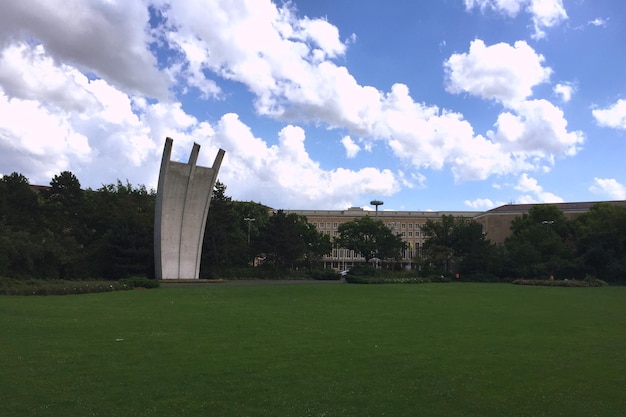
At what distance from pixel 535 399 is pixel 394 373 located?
2.10m

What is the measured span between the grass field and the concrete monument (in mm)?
19269

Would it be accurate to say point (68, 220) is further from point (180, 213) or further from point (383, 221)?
point (383, 221)

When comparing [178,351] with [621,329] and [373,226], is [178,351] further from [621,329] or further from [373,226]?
[373,226]

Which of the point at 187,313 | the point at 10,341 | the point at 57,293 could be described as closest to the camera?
the point at 10,341

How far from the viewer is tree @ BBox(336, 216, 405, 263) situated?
6931 centimetres

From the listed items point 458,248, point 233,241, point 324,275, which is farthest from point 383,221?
point 233,241

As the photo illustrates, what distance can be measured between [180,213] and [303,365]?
93.9 feet

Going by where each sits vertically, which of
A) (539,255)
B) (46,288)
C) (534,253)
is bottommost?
(46,288)

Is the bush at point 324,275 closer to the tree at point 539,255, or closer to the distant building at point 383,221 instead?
the tree at point 539,255

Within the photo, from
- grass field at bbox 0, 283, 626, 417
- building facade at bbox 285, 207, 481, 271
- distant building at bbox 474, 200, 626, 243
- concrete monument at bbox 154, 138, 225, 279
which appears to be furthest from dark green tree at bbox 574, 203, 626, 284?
building facade at bbox 285, 207, 481, 271

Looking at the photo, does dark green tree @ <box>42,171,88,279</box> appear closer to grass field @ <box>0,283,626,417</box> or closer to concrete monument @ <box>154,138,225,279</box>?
concrete monument @ <box>154,138,225,279</box>

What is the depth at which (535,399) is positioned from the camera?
6.80m

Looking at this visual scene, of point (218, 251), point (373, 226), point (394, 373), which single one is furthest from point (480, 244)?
point (394, 373)

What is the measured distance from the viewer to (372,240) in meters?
71.2
